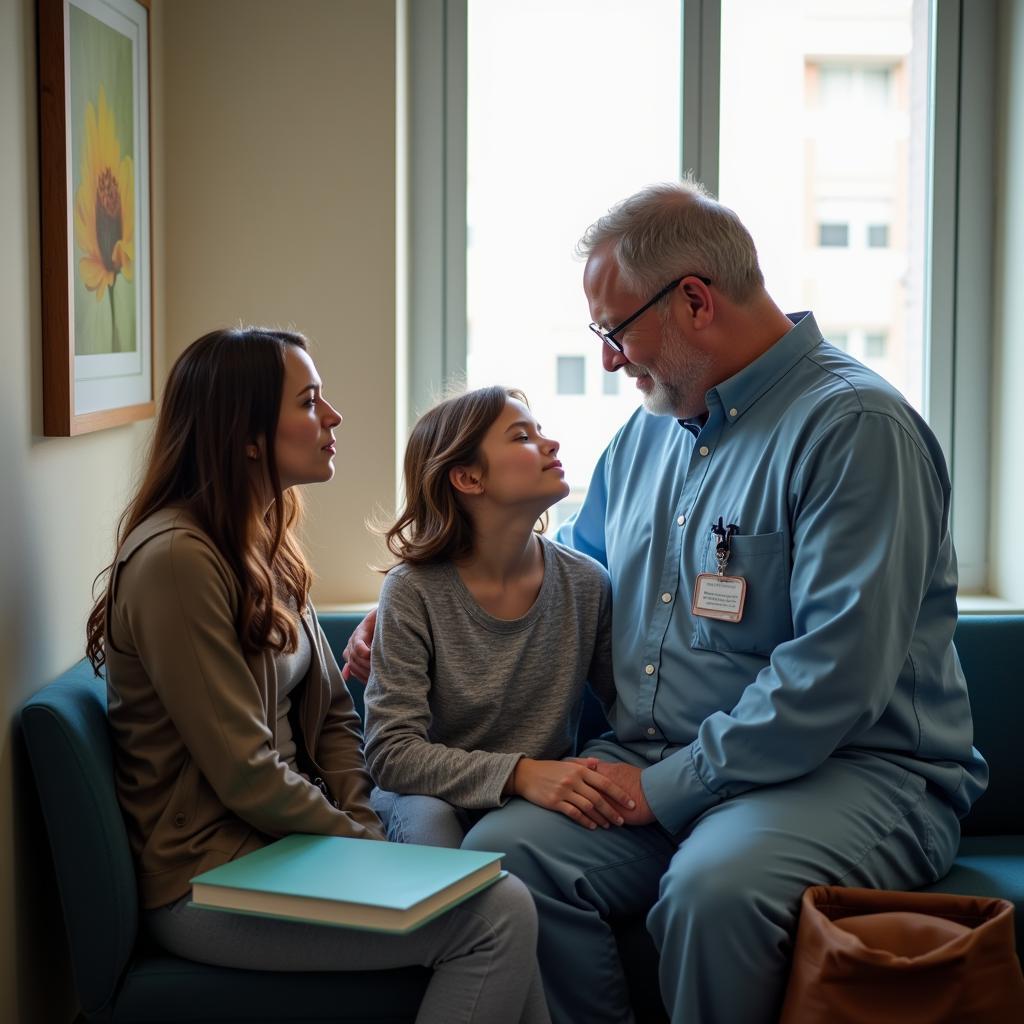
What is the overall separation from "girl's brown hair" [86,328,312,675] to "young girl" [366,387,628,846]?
0.27 metres

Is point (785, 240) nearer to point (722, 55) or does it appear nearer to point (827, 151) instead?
point (827, 151)

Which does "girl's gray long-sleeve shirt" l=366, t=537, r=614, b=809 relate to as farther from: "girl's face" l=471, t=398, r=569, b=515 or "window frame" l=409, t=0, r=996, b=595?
"window frame" l=409, t=0, r=996, b=595

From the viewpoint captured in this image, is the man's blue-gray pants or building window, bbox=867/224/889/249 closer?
the man's blue-gray pants

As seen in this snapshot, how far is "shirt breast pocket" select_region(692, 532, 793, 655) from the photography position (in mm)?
2150

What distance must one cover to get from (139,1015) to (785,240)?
2.52 meters

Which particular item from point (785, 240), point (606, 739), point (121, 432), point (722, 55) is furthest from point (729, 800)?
point (722, 55)

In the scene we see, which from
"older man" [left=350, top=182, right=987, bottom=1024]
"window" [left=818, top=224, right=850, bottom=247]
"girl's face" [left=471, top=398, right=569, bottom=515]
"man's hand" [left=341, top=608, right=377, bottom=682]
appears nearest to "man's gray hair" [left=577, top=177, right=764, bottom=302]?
"older man" [left=350, top=182, right=987, bottom=1024]

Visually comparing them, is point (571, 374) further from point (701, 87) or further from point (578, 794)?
point (578, 794)

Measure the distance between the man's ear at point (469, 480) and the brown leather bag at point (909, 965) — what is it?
37.4 inches

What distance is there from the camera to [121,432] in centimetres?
262

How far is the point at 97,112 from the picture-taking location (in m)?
2.39

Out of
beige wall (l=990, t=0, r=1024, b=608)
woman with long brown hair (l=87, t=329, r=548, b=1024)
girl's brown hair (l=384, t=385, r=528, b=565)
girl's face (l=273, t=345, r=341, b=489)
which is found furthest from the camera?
beige wall (l=990, t=0, r=1024, b=608)

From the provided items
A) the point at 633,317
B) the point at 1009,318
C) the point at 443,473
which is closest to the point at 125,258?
the point at 443,473

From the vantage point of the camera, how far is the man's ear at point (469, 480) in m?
2.36
